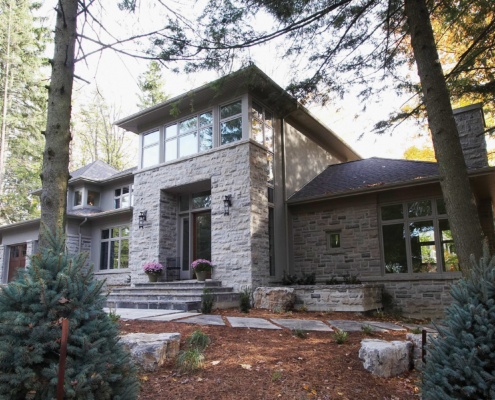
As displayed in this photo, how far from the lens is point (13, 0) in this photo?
17938 millimetres

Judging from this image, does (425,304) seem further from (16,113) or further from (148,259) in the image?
(16,113)

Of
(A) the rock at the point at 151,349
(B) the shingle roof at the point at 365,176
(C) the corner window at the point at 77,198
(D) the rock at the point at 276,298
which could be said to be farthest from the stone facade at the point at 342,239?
(C) the corner window at the point at 77,198

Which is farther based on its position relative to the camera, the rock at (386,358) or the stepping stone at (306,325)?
the stepping stone at (306,325)

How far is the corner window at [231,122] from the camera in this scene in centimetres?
1038

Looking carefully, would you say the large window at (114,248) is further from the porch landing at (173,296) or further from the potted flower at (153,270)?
the porch landing at (173,296)

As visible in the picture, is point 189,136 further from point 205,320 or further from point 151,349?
point 151,349

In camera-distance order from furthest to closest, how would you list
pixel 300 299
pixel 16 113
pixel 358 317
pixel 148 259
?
pixel 16 113
pixel 148 259
pixel 300 299
pixel 358 317

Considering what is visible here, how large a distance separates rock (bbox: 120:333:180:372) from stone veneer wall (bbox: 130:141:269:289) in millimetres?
5341

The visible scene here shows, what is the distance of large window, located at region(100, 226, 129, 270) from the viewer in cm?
1449

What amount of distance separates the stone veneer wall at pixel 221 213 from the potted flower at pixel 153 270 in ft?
1.00

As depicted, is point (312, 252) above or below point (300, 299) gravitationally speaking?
above

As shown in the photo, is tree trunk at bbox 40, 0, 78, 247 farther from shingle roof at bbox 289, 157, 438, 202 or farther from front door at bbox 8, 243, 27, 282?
front door at bbox 8, 243, 27, 282

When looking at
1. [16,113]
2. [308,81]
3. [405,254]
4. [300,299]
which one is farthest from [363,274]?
[16,113]

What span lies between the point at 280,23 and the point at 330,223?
19.6 feet
